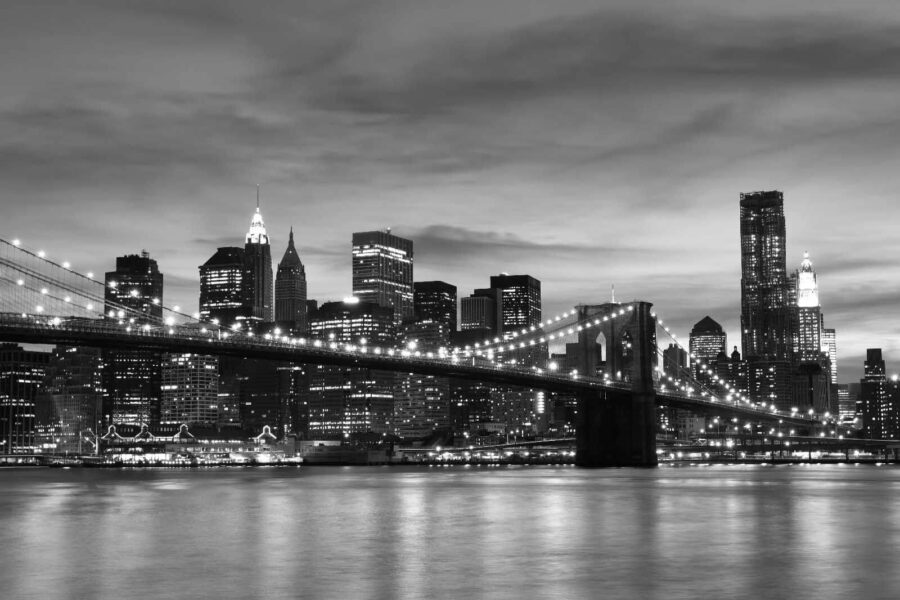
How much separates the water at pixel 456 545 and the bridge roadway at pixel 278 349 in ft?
39.3

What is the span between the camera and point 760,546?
3006cm

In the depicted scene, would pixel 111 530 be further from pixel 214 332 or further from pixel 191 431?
pixel 191 431

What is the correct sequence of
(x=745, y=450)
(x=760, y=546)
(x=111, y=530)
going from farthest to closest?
(x=745, y=450)
(x=111, y=530)
(x=760, y=546)

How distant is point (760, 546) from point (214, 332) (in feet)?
165

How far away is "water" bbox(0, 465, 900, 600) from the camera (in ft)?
75.3

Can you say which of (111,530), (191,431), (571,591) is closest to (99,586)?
(571,591)

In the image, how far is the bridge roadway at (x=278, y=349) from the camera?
62688 mm

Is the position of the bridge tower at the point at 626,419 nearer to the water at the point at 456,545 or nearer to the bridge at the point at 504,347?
the bridge at the point at 504,347

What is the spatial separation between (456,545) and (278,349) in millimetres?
45623

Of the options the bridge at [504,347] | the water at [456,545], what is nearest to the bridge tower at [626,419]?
the bridge at [504,347]

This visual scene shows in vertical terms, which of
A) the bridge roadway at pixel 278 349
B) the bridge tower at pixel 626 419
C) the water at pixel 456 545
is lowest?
the water at pixel 456 545

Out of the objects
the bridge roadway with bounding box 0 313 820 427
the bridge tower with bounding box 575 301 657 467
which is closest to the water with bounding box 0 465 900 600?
the bridge roadway with bounding box 0 313 820 427

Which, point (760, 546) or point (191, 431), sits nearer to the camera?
point (760, 546)

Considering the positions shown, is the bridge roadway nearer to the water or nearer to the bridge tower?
the bridge tower
